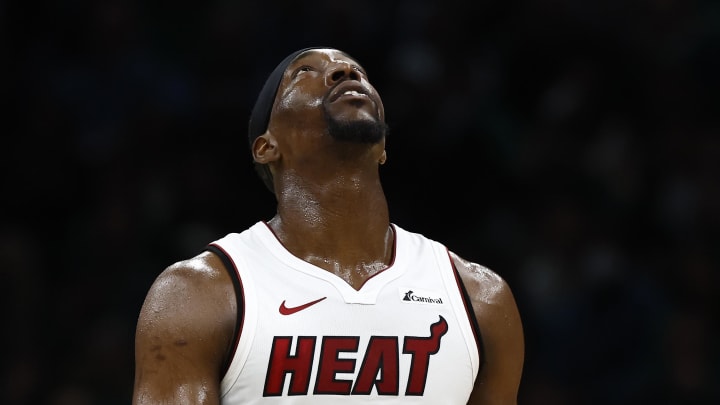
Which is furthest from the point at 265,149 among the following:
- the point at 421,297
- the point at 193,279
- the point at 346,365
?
the point at 346,365

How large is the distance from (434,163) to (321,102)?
12.2 ft

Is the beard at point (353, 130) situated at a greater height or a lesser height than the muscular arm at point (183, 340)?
greater

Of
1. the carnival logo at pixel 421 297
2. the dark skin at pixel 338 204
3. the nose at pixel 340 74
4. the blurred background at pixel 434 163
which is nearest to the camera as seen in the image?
the carnival logo at pixel 421 297

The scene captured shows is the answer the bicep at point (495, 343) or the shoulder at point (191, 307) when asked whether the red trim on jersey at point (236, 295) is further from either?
the bicep at point (495, 343)

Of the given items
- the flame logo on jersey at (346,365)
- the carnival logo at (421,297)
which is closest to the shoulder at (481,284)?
the carnival logo at (421,297)

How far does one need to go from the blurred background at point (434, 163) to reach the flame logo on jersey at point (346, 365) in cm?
347

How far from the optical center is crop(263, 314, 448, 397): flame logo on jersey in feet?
11.1

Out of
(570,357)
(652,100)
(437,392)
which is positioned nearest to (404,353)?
(437,392)

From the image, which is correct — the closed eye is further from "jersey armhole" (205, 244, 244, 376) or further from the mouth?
"jersey armhole" (205, 244, 244, 376)

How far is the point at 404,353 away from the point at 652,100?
499 cm

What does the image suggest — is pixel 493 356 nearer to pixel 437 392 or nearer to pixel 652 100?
pixel 437 392

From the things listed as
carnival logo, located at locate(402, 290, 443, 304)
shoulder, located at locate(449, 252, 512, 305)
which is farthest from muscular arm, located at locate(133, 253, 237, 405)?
shoulder, located at locate(449, 252, 512, 305)

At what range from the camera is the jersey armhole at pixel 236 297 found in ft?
11.1

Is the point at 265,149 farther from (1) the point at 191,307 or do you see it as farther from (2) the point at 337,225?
(1) the point at 191,307
